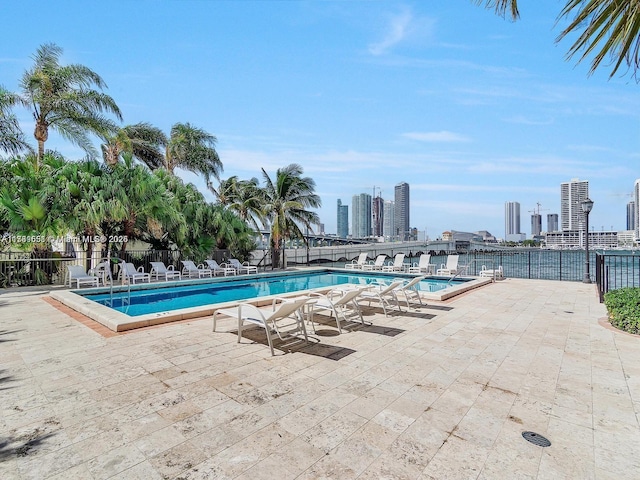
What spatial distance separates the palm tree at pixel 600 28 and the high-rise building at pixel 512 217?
160854 mm

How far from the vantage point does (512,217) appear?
148 m

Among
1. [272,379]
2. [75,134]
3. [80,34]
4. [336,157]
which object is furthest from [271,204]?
[272,379]

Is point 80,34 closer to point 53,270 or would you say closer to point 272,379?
point 53,270

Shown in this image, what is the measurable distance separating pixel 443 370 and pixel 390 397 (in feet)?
3.71

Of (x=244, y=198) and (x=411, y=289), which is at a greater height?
(x=244, y=198)

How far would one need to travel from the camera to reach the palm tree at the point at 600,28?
2.93 m

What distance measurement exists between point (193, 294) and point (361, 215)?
8065 cm

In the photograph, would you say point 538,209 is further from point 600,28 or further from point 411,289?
point 600,28

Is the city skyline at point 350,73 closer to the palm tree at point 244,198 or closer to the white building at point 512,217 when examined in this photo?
the palm tree at point 244,198

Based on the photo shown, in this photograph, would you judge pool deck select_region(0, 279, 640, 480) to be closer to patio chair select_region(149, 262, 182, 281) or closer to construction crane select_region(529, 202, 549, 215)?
patio chair select_region(149, 262, 182, 281)

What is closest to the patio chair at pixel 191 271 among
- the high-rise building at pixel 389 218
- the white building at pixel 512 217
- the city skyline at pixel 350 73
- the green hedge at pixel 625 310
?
the city skyline at pixel 350 73

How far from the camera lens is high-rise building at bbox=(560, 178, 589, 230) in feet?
162

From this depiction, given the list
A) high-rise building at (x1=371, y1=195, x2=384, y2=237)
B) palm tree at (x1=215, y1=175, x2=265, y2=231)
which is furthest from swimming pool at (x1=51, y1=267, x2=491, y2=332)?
high-rise building at (x1=371, y1=195, x2=384, y2=237)

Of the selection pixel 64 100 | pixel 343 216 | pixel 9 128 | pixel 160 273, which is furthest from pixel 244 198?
pixel 343 216
